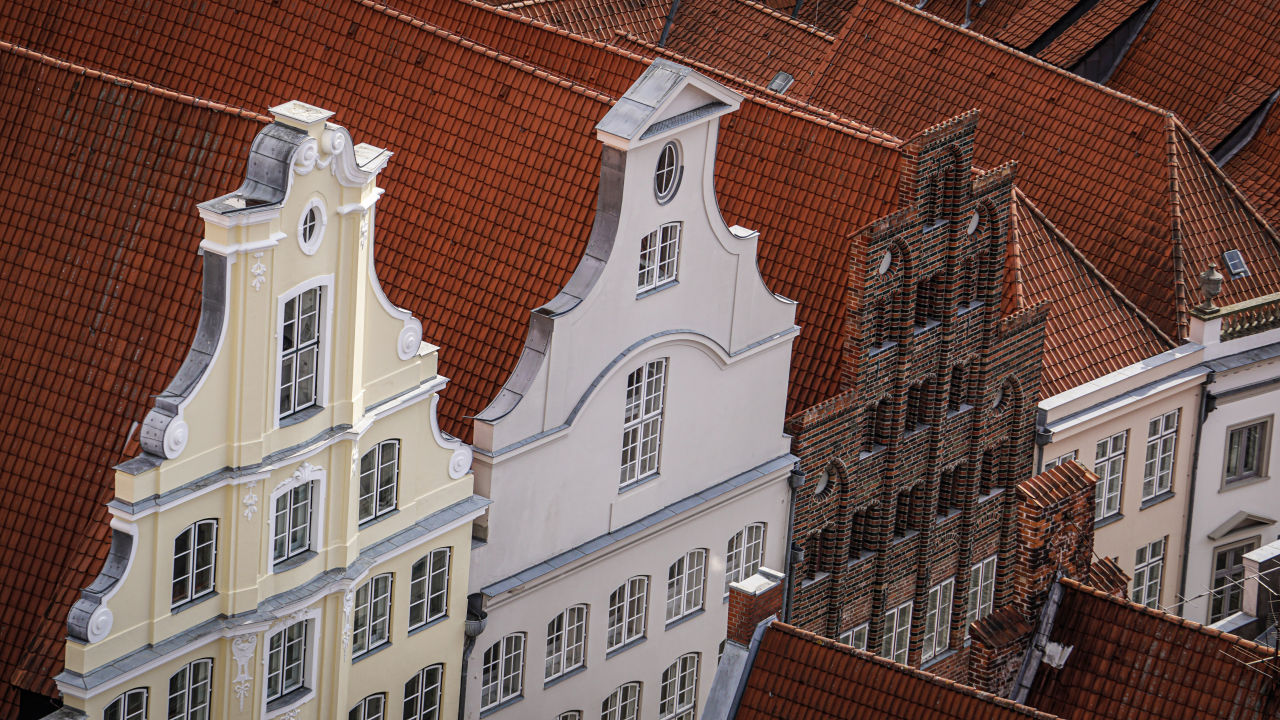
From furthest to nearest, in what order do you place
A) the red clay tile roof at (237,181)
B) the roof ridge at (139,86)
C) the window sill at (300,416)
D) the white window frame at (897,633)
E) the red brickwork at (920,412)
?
the white window frame at (897,633) < the red brickwork at (920,412) < the roof ridge at (139,86) < the red clay tile roof at (237,181) < the window sill at (300,416)

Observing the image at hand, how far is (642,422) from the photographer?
4819 cm

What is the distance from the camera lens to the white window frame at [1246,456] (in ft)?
204

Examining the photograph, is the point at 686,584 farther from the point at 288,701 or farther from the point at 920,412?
the point at 288,701

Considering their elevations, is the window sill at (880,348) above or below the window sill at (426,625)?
above

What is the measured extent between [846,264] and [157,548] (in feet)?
58.3

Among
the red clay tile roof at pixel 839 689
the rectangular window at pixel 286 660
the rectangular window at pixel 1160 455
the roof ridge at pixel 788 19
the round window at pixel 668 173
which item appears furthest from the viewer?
the roof ridge at pixel 788 19

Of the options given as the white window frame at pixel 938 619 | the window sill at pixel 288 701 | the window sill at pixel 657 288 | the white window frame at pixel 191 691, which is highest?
the window sill at pixel 657 288

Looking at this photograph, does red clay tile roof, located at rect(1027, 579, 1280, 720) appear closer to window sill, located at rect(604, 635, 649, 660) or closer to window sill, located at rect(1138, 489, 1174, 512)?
window sill, located at rect(604, 635, 649, 660)

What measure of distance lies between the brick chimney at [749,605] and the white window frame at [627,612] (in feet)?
19.9

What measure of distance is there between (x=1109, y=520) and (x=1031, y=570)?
11.1 m

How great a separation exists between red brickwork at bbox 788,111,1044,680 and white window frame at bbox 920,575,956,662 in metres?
0.14

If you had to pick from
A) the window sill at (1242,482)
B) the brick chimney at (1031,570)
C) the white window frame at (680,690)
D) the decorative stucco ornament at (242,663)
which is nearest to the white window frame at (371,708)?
the decorative stucco ornament at (242,663)

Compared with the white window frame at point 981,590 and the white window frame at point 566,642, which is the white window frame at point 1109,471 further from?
the white window frame at point 566,642

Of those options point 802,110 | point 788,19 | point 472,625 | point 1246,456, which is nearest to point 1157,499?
point 1246,456
